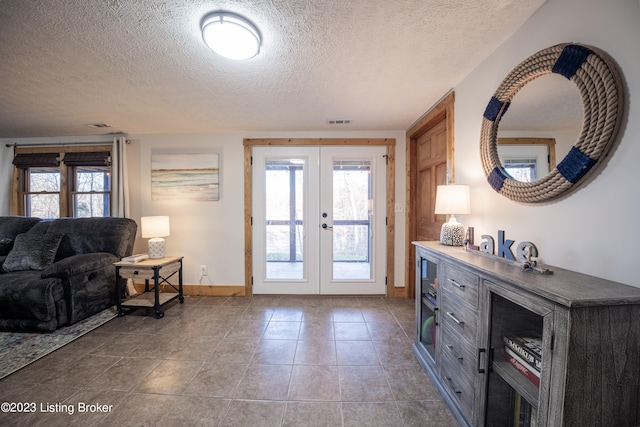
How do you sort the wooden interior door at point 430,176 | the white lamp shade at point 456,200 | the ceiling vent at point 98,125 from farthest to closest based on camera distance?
the ceiling vent at point 98,125 → the wooden interior door at point 430,176 → the white lamp shade at point 456,200

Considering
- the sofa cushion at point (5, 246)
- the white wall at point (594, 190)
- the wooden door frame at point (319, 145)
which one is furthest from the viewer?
the wooden door frame at point (319, 145)

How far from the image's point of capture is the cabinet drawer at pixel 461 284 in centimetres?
128

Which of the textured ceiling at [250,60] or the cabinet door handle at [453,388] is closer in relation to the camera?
the textured ceiling at [250,60]

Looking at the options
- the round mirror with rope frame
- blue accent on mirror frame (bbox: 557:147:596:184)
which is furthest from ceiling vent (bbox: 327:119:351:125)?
blue accent on mirror frame (bbox: 557:147:596:184)

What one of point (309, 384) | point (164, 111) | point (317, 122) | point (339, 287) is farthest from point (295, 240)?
point (164, 111)

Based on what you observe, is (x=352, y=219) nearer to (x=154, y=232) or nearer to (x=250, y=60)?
(x=250, y=60)

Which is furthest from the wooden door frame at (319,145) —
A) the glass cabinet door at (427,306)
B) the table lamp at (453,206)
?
the table lamp at (453,206)

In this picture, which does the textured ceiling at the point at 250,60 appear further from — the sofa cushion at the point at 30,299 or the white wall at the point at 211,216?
the sofa cushion at the point at 30,299

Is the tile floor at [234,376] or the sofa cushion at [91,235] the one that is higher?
the sofa cushion at [91,235]

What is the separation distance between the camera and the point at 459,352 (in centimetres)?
141

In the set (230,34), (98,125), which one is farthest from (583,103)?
(98,125)

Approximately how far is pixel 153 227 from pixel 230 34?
8.40ft

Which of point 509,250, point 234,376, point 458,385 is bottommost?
point 234,376

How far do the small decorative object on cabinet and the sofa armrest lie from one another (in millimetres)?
3473
